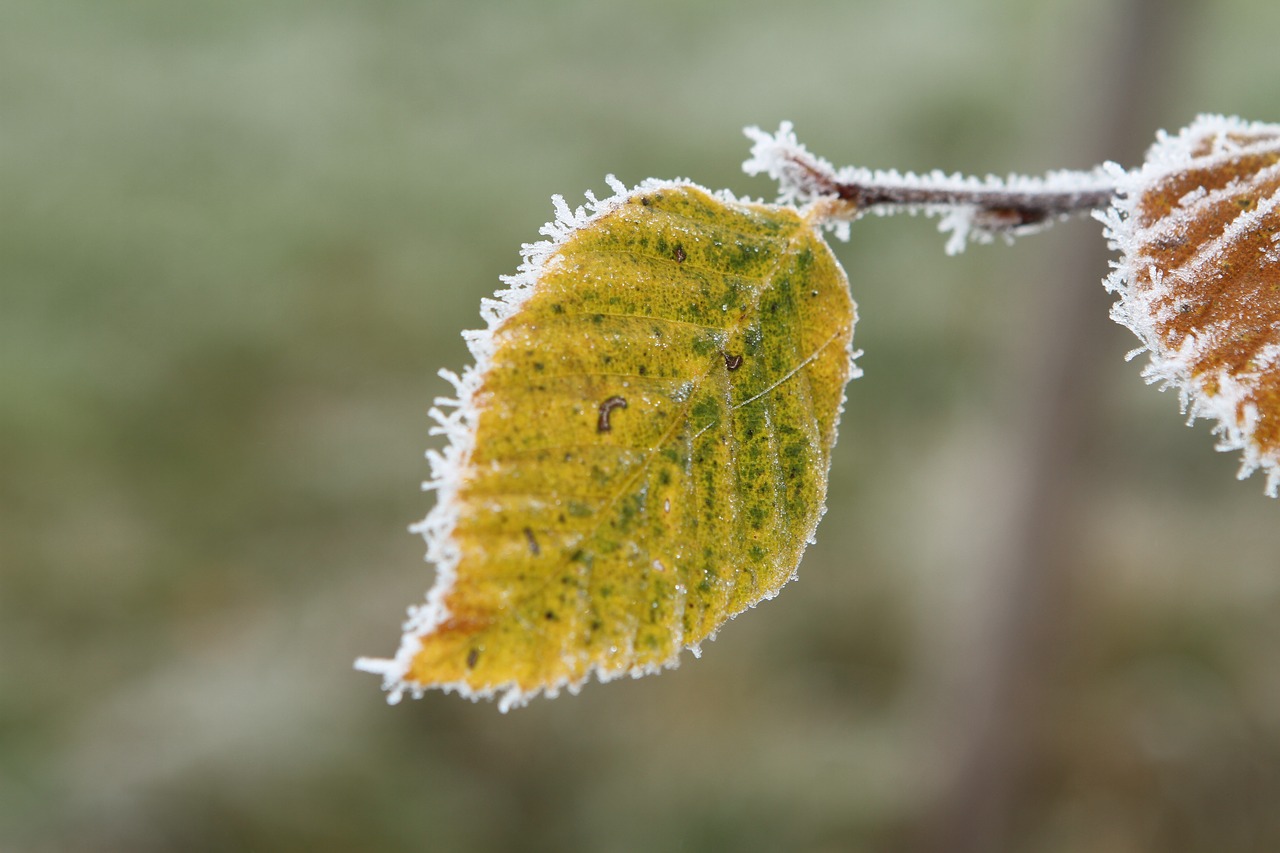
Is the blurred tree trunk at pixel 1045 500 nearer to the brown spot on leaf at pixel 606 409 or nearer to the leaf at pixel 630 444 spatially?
the leaf at pixel 630 444

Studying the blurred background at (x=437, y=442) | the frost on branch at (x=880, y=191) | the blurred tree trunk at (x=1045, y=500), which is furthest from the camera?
the blurred background at (x=437, y=442)

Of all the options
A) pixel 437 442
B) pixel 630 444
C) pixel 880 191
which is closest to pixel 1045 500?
pixel 880 191

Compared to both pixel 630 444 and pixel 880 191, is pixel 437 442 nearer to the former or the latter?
pixel 880 191

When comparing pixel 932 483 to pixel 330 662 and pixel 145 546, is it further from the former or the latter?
pixel 145 546

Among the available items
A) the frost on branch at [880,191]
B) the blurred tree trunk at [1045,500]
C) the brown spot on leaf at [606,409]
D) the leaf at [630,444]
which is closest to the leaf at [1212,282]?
the frost on branch at [880,191]

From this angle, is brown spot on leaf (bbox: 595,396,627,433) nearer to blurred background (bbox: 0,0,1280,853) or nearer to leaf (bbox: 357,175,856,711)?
leaf (bbox: 357,175,856,711)

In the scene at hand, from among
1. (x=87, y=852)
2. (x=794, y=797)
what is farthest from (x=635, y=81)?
(x=87, y=852)
